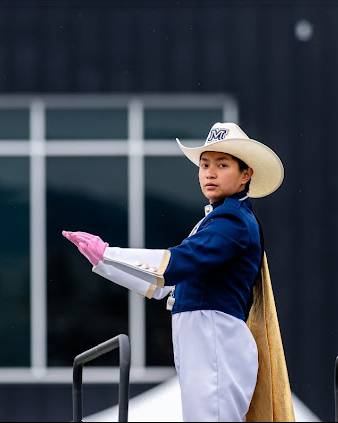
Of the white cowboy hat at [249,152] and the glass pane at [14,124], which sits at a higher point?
the glass pane at [14,124]

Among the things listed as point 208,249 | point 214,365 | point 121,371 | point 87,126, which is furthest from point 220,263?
point 87,126

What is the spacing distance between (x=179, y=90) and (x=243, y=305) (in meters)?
5.25

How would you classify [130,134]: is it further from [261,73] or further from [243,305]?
[243,305]

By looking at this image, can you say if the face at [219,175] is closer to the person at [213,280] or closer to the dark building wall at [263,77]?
the person at [213,280]

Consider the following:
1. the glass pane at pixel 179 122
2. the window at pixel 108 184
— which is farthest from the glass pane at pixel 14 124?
the glass pane at pixel 179 122

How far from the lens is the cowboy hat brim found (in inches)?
169

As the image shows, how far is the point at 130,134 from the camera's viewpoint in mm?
9367

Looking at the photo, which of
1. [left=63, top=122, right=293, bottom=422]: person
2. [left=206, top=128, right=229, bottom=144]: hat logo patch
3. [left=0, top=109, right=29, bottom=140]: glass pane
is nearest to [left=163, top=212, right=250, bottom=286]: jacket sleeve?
[left=63, top=122, right=293, bottom=422]: person

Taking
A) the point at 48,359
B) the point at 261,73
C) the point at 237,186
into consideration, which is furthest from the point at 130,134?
the point at 237,186

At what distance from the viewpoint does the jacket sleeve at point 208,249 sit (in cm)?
402

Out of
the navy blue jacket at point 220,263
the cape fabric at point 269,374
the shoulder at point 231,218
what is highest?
the shoulder at point 231,218

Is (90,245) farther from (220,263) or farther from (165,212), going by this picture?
(165,212)

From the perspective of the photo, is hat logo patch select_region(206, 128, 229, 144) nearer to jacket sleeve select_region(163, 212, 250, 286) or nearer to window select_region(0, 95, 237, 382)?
jacket sleeve select_region(163, 212, 250, 286)

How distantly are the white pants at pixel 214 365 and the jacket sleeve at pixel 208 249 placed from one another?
0.57ft
